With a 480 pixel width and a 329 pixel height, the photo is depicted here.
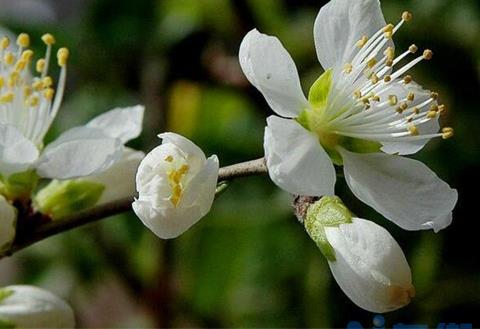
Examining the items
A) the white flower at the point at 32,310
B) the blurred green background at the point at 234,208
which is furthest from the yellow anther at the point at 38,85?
the blurred green background at the point at 234,208

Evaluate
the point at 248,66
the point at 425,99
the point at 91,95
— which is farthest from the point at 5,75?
the point at 91,95

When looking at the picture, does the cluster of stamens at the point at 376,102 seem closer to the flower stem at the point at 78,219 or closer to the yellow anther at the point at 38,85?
the flower stem at the point at 78,219

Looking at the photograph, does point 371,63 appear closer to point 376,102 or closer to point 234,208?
point 376,102

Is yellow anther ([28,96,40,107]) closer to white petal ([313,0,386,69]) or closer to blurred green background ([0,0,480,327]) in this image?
white petal ([313,0,386,69])

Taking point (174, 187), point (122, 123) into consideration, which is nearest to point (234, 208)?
point (122, 123)

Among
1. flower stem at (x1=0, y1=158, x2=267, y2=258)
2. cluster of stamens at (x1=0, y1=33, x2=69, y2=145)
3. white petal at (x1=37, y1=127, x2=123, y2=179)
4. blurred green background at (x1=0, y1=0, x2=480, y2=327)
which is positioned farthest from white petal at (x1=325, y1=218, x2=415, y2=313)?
blurred green background at (x1=0, y1=0, x2=480, y2=327)
